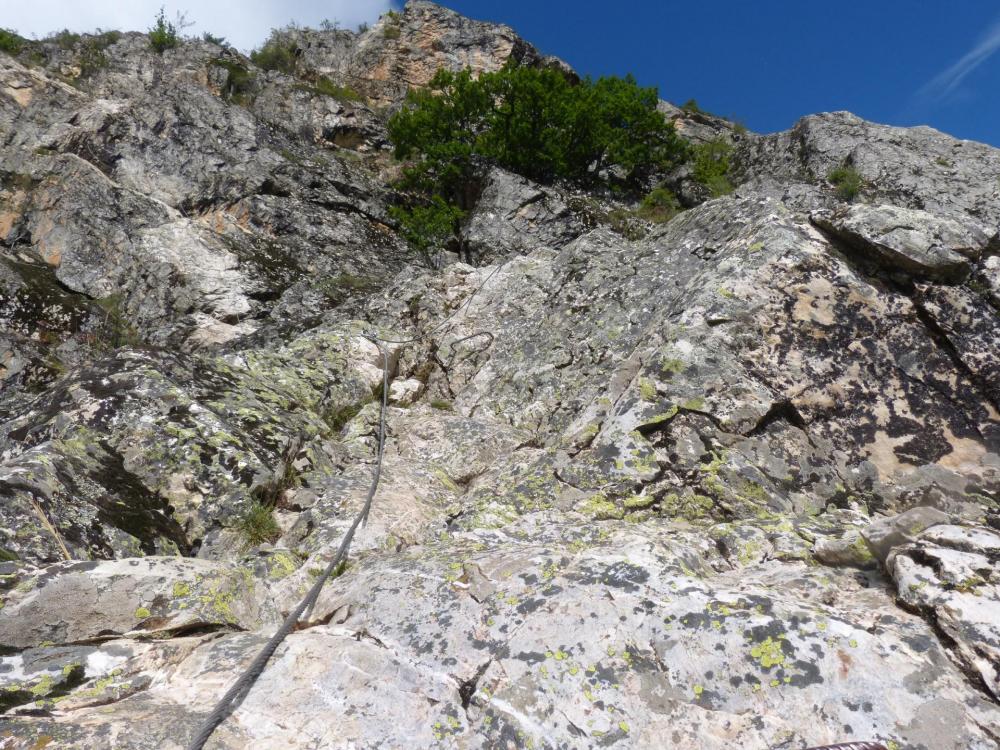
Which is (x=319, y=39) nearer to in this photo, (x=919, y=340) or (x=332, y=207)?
(x=332, y=207)

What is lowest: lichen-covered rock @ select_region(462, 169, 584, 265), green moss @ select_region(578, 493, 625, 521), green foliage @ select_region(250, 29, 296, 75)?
green moss @ select_region(578, 493, 625, 521)

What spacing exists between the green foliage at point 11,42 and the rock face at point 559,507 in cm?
2858

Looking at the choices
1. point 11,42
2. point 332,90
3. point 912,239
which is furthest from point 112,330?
point 332,90

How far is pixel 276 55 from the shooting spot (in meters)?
41.9

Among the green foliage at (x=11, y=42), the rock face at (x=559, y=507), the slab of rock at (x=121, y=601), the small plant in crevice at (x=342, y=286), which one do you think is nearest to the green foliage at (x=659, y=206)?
the small plant in crevice at (x=342, y=286)

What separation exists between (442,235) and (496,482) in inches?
630

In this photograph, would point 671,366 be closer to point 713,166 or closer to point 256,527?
point 256,527

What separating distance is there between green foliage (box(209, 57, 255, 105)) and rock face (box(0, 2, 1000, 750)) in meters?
26.2

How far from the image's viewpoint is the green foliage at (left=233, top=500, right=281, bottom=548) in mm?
5988

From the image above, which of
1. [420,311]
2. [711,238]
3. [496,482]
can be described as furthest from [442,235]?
[496,482]

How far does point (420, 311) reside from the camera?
40.6ft

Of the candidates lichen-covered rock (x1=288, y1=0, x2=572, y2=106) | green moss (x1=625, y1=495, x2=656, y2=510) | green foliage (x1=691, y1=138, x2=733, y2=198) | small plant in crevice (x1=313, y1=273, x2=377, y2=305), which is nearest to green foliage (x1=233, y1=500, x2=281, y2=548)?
green moss (x1=625, y1=495, x2=656, y2=510)

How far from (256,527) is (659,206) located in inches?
976

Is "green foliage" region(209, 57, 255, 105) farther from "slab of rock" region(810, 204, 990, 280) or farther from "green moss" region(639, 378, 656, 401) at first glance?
"slab of rock" region(810, 204, 990, 280)
